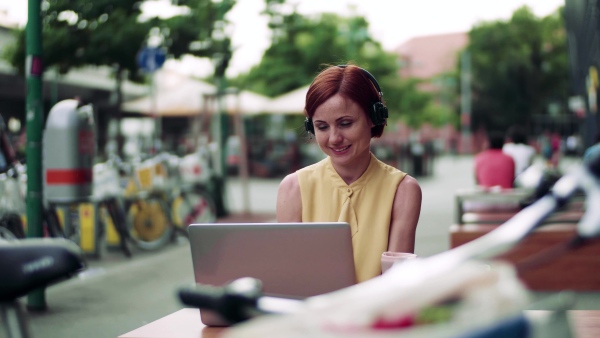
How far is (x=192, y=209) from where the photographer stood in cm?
1157

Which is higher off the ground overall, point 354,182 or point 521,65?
point 521,65

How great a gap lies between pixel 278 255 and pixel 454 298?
37.4 inches

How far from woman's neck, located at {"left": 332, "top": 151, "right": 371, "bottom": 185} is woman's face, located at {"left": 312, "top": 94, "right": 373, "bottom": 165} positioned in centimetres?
5

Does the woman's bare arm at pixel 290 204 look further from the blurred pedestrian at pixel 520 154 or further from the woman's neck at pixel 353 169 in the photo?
the blurred pedestrian at pixel 520 154

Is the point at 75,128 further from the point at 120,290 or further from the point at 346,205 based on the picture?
the point at 346,205

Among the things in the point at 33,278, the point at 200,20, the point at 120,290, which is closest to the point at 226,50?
the point at 200,20

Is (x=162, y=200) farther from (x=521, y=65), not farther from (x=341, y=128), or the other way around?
(x=521, y=65)

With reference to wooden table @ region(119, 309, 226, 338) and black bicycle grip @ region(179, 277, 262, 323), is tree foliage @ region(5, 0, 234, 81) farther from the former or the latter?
black bicycle grip @ region(179, 277, 262, 323)

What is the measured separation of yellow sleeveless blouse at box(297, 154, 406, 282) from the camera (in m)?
2.70

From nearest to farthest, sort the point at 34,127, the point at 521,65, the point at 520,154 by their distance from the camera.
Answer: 1. the point at 34,127
2. the point at 520,154
3. the point at 521,65

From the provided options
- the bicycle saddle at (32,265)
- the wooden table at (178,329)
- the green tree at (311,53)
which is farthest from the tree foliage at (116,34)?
the green tree at (311,53)

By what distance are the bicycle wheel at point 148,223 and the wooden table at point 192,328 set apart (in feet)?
26.0

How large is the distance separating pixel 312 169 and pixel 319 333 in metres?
1.94

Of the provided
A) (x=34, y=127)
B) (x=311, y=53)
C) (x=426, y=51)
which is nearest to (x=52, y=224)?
(x=34, y=127)
